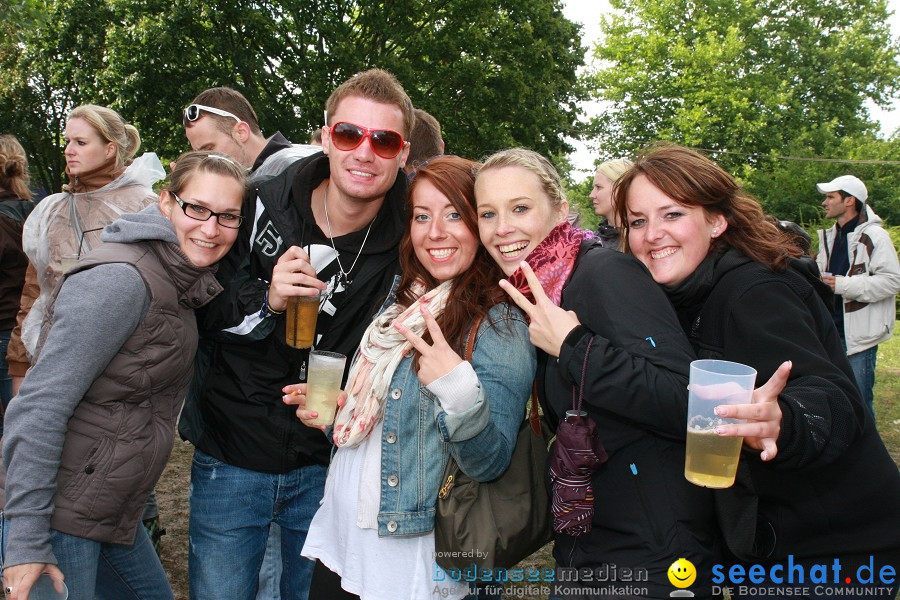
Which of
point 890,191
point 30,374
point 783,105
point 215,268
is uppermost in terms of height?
point 783,105

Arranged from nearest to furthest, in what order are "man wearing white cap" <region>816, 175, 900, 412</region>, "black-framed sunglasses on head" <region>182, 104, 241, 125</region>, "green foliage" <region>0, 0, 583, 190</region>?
"black-framed sunglasses on head" <region>182, 104, 241, 125</region> → "man wearing white cap" <region>816, 175, 900, 412</region> → "green foliage" <region>0, 0, 583, 190</region>

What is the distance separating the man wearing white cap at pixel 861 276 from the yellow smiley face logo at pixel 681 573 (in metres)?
5.18

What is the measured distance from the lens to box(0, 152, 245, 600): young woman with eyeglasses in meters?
2.08

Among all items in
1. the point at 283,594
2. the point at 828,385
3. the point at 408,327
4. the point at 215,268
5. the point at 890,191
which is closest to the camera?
the point at 828,385

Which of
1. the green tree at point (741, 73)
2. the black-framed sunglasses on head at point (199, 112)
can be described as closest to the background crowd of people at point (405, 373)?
the black-framed sunglasses on head at point (199, 112)

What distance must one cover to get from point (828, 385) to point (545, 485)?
88cm

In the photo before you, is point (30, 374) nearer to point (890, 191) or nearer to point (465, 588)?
point (465, 588)

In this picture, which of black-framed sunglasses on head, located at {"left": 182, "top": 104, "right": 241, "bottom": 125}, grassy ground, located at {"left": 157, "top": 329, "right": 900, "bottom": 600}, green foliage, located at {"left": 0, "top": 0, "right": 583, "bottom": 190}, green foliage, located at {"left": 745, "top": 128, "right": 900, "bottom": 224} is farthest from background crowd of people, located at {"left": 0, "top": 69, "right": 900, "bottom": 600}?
green foliage, located at {"left": 745, "top": 128, "right": 900, "bottom": 224}

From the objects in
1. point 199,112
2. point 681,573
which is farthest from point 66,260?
point 681,573

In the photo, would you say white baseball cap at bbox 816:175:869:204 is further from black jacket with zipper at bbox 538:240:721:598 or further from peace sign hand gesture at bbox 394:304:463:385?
peace sign hand gesture at bbox 394:304:463:385

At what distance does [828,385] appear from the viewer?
1.81 meters

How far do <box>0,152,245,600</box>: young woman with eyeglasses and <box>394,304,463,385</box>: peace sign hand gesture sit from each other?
90 cm

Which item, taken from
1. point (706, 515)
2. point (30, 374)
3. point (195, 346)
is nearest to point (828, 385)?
point (706, 515)

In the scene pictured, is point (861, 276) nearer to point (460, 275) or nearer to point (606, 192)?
point (606, 192)
